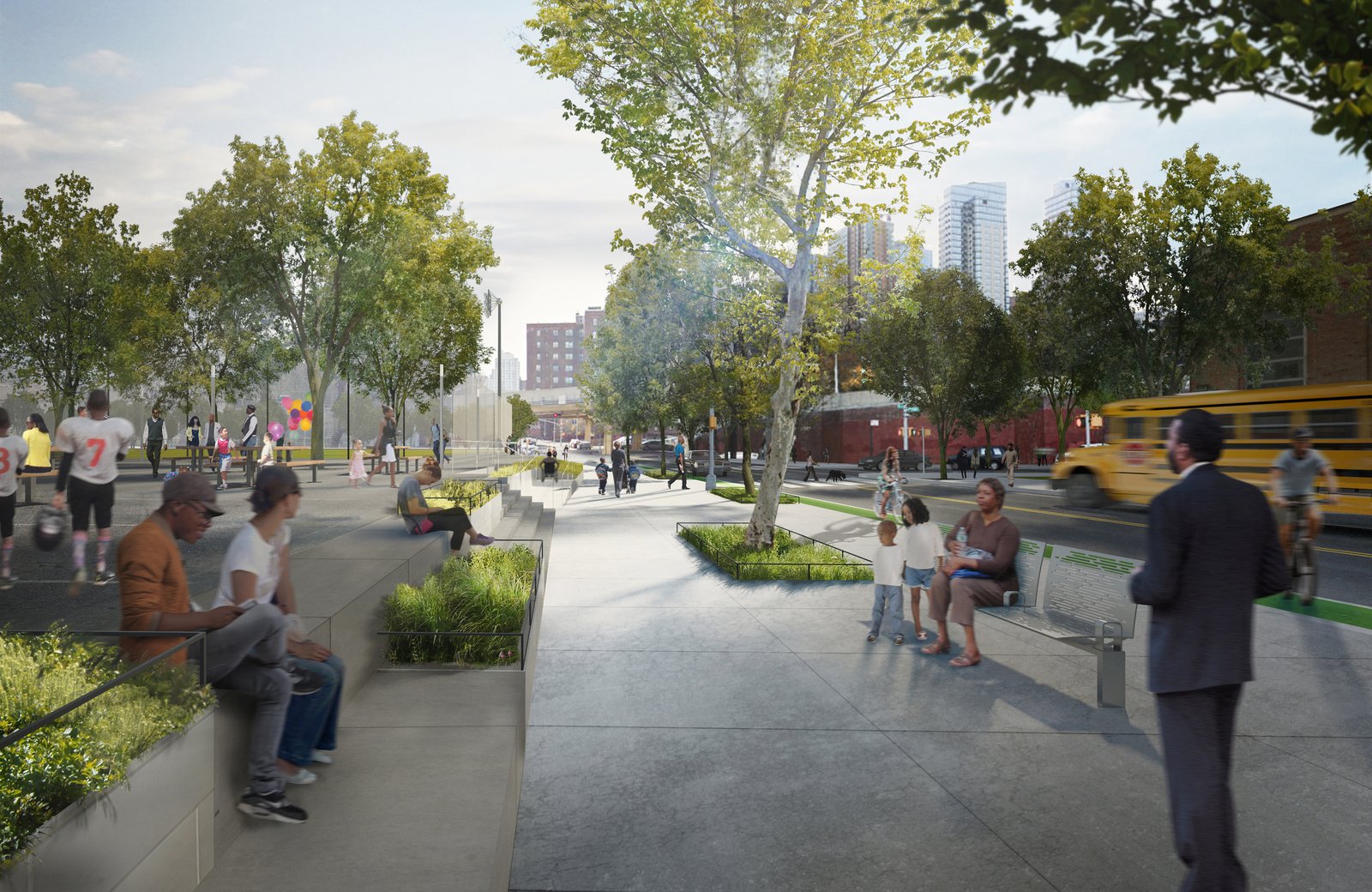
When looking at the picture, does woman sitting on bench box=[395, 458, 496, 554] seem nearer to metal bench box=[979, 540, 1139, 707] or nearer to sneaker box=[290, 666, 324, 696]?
sneaker box=[290, 666, 324, 696]

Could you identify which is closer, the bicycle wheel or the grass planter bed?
the bicycle wheel

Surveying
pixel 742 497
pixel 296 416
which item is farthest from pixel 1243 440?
pixel 296 416

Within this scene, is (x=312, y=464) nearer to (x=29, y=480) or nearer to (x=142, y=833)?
(x=29, y=480)

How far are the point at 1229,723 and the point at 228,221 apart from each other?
26.9 ft

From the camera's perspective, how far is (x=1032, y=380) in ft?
153

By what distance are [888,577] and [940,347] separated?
115 feet

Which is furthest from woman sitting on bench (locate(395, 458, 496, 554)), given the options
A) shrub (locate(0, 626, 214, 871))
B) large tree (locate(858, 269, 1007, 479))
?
large tree (locate(858, 269, 1007, 479))

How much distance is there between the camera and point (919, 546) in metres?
9.01

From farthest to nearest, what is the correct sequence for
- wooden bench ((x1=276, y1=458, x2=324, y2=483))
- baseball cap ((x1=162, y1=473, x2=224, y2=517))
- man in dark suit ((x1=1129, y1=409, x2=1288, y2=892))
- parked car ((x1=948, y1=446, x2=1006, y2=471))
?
parked car ((x1=948, y1=446, x2=1006, y2=471)) → wooden bench ((x1=276, y1=458, x2=324, y2=483)) → baseball cap ((x1=162, y1=473, x2=224, y2=517)) → man in dark suit ((x1=1129, y1=409, x2=1288, y2=892))

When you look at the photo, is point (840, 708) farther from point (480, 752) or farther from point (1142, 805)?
point (480, 752)

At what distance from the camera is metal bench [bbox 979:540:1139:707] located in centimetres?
680

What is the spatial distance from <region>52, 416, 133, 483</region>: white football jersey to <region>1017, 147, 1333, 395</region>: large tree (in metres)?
29.1

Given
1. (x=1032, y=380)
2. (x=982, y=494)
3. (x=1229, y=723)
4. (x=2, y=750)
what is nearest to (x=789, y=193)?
Result: (x=982, y=494)

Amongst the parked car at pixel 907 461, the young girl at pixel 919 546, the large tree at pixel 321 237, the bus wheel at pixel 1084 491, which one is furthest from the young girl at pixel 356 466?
the parked car at pixel 907 461
